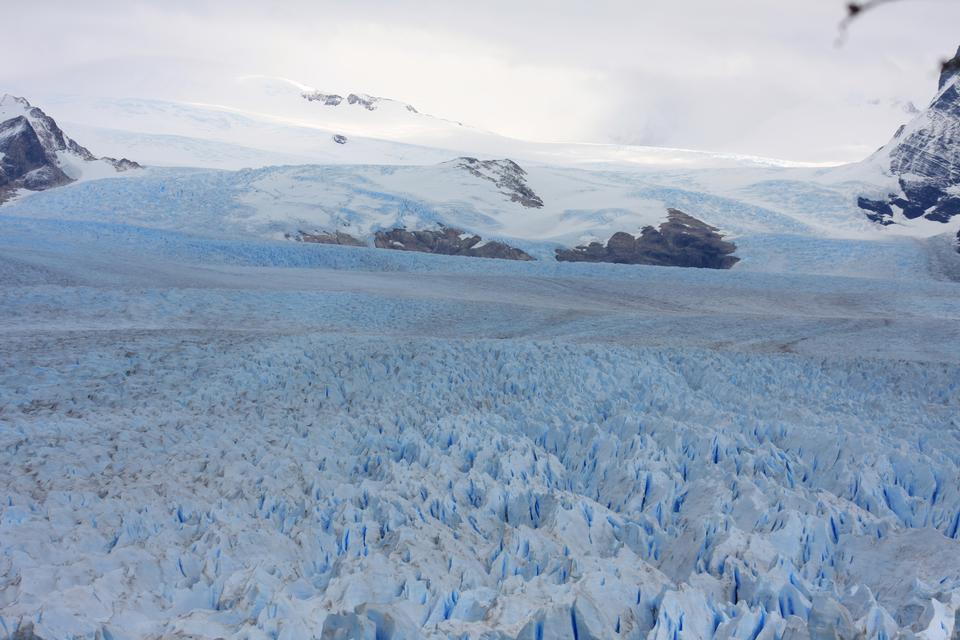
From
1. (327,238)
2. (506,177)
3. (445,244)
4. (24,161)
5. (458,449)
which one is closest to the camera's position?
(458,449)

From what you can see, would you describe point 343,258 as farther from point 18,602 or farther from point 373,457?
point 18,602

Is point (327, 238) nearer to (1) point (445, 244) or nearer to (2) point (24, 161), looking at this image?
(1) point (445, 244)

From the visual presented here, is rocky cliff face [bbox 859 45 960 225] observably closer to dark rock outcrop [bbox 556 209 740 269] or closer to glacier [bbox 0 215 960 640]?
dark rock outcrop [bbox 556 209 740 269]

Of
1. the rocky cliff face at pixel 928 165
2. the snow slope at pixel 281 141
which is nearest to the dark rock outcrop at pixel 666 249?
the rocky cliff face at pixel 928 165

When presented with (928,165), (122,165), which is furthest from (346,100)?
(928,165)

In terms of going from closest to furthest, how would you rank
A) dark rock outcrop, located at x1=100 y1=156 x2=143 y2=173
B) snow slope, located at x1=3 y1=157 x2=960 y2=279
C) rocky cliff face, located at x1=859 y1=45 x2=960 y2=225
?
snow slope, located at x1=3 y1=157 x2=960 y2=279 → dark rock outcrop, located at x1=100 y1=156 x2=143 y2=173 → rocky cliff face, located at x1=859 y1=45 x2=960 y2=225

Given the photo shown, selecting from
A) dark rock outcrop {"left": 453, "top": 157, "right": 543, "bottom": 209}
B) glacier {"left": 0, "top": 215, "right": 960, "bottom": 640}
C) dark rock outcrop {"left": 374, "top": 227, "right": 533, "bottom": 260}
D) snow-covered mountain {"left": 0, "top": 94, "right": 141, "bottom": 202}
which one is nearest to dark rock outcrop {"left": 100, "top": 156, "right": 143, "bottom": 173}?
snow-covered mountain {"left": 0, "top": 94, "right": 141, "bottom": 202}

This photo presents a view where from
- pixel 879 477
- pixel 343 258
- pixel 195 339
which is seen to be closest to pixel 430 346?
pixel 195 339
